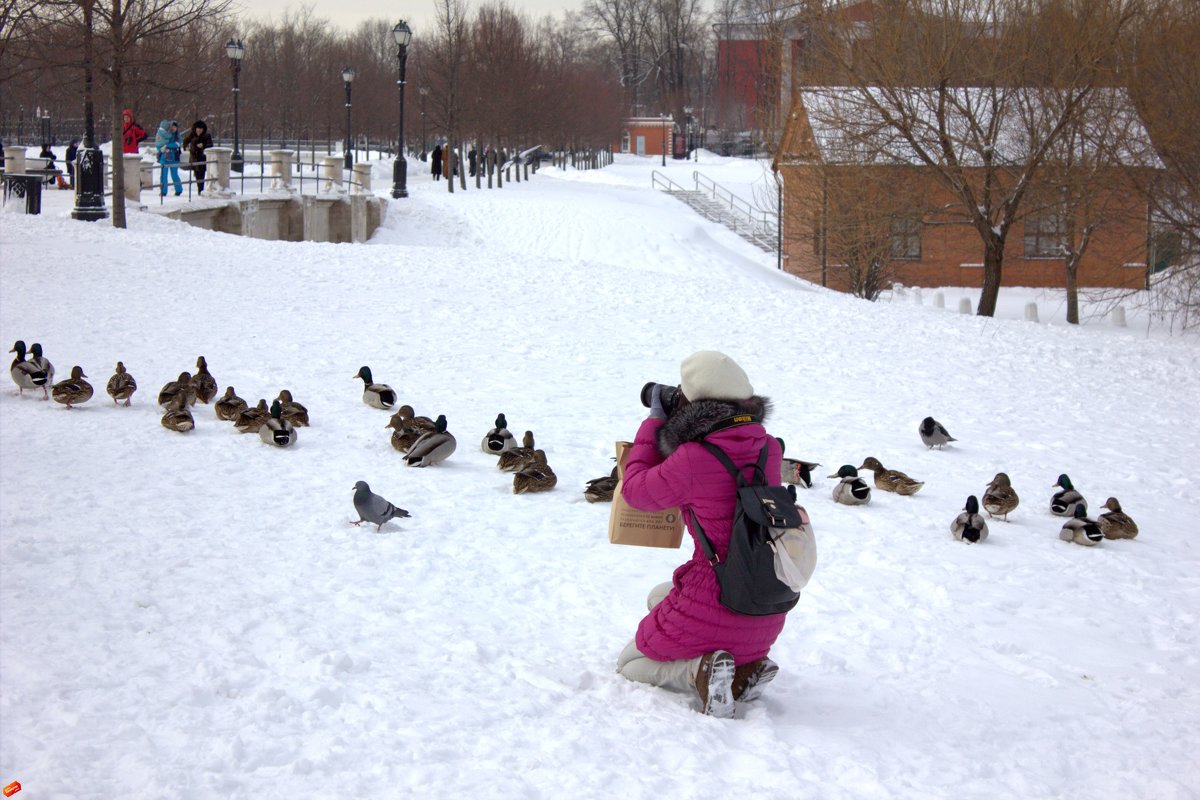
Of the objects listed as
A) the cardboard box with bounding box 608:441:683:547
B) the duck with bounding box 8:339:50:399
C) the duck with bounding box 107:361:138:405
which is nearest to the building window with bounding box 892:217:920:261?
the duck with bounding box 107:361:138:405

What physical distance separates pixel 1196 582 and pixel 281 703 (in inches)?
228

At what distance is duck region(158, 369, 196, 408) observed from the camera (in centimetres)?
974

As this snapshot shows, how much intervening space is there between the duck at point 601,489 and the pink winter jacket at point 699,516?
3114 mm

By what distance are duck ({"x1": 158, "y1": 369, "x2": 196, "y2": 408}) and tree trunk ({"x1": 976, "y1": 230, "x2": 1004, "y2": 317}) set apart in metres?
18.5

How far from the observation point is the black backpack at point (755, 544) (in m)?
4.38

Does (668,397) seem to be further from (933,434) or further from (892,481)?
(933,434)

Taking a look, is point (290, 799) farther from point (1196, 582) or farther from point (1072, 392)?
point (1072, 392)

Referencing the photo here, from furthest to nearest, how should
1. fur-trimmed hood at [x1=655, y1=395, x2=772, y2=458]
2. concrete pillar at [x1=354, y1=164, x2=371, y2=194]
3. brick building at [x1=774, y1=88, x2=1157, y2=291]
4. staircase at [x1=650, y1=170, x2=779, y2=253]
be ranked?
1. staircase at [x1=650, y1=170, x2=779, y2=253]
2. concrete pillar at [x1=354, y1=164, x2=371, y2=194]
3. brick building at [x1=774, y1=88, x2=1157, y2=291]
4. fur-trimmed hood at [x1=655, y1=395, x2=772, y2=458]

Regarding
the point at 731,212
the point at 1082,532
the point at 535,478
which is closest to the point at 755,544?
the point at 535,478

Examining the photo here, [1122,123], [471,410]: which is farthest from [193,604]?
[1122,123]

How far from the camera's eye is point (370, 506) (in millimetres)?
6934

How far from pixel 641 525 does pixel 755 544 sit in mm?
572

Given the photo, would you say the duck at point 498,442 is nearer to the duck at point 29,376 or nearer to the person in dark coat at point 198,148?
the duck at point 29,376

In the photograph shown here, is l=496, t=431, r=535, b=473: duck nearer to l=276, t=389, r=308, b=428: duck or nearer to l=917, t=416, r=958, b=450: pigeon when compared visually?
l=276, t=389, r=308, b=428: duck
